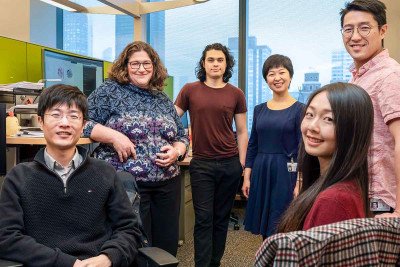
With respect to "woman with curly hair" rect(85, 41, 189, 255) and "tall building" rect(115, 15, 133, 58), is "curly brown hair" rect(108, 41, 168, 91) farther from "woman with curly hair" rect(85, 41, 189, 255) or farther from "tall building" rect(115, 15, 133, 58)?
"tall building" rect(115, 15, 133, 58)

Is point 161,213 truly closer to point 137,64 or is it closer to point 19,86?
point 137,64

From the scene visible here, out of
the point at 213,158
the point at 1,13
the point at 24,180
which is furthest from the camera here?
the point at 1,13

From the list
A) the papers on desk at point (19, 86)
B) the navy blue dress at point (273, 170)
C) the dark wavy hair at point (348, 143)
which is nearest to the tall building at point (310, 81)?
the navy blue dress at point (273, 170)

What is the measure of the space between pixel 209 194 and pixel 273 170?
44cm

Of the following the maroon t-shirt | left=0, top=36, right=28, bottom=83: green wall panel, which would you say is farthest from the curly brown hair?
left=0, top=36, right=28, bottom=83: green wall panel

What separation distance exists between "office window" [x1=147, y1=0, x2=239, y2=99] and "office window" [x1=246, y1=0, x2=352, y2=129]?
0.87 ft

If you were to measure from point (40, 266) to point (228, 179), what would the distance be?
52.6 inches

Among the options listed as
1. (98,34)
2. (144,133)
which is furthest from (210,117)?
(98,34)

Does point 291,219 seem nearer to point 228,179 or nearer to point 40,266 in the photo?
point 40,266

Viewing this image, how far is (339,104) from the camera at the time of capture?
101 cm

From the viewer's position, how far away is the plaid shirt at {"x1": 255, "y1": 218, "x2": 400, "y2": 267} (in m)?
0.55

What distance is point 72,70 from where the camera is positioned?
2.66m

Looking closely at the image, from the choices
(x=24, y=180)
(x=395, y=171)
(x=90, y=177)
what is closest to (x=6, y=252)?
(x=24, y=180)

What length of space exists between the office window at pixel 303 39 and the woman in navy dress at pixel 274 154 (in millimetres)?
2202
